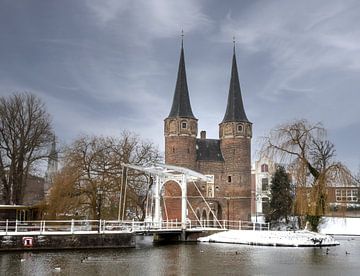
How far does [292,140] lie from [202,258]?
12.7m

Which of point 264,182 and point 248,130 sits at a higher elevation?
point 248,130

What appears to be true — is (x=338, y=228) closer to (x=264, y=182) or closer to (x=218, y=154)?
(x=218, y=154)

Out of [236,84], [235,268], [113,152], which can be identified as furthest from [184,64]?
[235,268]

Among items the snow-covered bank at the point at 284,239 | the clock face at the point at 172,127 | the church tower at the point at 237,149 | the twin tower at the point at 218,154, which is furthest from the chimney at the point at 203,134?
the snow-covered bank at the point at 284,239

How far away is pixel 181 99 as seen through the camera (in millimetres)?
47750

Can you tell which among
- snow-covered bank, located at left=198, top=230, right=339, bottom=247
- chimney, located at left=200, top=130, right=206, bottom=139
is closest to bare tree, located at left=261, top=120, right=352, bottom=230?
snow-covered bank, located at left=198, top=230, right=339, bottom=247

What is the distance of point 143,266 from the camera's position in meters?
18.5

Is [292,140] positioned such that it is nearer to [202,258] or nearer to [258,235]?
[258,235]

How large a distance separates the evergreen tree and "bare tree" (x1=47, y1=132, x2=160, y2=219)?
48.2 ft

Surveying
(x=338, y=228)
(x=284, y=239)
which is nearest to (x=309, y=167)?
(x=284, y=239)

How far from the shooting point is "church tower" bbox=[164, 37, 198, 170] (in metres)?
46.5

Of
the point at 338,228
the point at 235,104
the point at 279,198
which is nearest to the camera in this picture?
the point at 279,198

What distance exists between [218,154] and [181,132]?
478cm

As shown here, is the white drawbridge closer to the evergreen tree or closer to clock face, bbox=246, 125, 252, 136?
the evergreen tree
